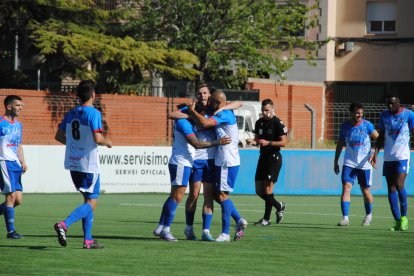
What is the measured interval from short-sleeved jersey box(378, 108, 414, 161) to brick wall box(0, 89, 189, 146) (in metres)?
13.5

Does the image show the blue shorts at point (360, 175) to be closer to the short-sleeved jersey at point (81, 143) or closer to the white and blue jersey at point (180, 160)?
the white and blue jersey at point (180, 160)

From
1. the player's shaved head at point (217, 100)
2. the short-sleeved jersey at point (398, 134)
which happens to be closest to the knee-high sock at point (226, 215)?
the player's shaved head at point (217, 100)

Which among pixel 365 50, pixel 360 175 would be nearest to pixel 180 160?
pixel 360 175

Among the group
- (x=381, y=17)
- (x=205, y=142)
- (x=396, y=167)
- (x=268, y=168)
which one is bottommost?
(x=268, y=168)

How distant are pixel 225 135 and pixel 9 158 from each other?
2.96 m

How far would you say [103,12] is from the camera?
3753 cm

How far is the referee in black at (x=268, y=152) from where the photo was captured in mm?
17766

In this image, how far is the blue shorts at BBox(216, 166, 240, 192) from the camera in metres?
14.1

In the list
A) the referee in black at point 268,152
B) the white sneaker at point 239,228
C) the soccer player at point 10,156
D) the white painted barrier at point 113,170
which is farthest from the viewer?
the white painted barrier at point 113,170

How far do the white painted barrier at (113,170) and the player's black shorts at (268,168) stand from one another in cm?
965

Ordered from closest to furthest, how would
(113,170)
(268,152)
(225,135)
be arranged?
1. (225,135)
2. (268,152)
3. (113,170)

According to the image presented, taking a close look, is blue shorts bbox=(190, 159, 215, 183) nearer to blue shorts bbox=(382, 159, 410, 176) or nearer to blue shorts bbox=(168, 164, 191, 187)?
blue shorts bbox=(168, 164, 191, 187)

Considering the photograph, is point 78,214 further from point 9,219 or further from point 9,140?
point 9,140

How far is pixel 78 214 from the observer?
1263 cm
